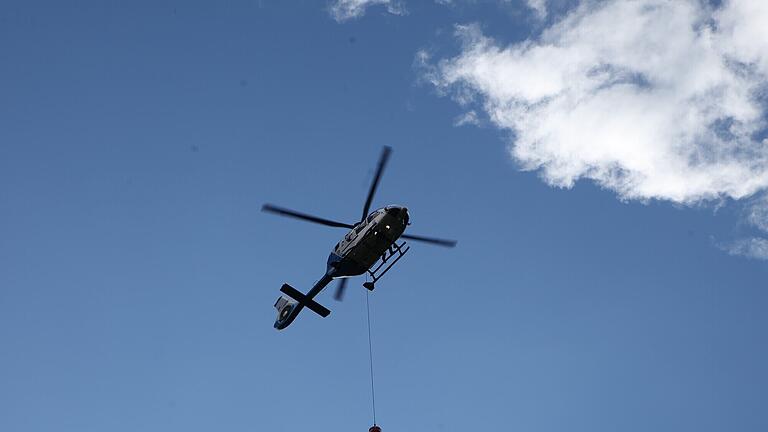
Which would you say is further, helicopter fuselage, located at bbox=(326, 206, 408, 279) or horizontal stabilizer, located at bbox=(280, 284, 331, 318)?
horizontal stabilizer, located at bbox=(280, 284, 331, 318)

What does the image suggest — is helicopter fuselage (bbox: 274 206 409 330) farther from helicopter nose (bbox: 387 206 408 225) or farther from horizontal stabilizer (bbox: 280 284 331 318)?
horizontal stabilizer (bbox: 280 284 331 318)

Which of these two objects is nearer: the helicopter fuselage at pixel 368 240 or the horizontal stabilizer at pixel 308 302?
the helicopter fuselage at pixel 368 240

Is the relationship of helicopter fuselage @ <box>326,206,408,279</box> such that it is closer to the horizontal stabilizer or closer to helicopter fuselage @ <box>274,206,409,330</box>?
helicopter fuselage @ <box>274,206,409,330</box>

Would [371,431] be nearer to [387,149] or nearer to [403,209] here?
[403,209]

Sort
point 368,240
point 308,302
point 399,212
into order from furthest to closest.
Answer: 1. point 308,302
2. point 368,240
3. point 399,212

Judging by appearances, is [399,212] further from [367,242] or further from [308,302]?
[308,302]

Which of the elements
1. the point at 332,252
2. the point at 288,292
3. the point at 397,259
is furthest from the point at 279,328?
the point at 397,259

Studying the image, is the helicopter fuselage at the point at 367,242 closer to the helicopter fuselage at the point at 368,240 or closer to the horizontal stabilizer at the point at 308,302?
the helicopter fuselage at the point at 368,240

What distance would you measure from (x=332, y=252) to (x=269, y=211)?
4063 mm

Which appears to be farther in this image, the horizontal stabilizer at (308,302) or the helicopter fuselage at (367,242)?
the horizontal stabilizer at (308,302)

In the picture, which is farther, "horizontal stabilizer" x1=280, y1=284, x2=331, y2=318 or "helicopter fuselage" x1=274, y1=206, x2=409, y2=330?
"horizontal stabilizer" x1=280, y1=284, x2=331, y2=318

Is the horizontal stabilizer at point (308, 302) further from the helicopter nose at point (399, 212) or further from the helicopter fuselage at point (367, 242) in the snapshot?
the helicopter nose at point (399, 212)

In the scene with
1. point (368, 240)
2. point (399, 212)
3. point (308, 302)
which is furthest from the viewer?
point (308, 302)

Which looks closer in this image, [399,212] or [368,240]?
[399,212]
